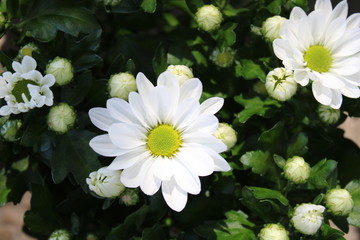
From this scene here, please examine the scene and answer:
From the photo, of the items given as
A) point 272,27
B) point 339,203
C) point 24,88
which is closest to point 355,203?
point 339,203

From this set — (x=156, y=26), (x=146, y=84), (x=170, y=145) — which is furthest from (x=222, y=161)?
(x=156, y=26)

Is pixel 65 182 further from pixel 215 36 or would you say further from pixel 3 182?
pixel 215 36

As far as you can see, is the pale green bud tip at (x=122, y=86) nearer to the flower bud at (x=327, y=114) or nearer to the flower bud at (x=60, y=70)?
the flower bud at (x=60, y=70)

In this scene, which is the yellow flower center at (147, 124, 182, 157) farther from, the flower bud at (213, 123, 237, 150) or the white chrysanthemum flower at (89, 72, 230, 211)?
the flower bud at (213, 123, 237, 150)

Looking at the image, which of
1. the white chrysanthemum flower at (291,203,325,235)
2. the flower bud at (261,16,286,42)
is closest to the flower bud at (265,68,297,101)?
the flower bud at (261,16,286,42)

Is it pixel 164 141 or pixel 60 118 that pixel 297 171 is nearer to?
pixel 164 141

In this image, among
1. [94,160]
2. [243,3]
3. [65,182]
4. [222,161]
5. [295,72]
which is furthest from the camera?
[243,3]

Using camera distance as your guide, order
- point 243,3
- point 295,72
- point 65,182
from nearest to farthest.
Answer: point 295,72 < point 65,182 < point 243,3
